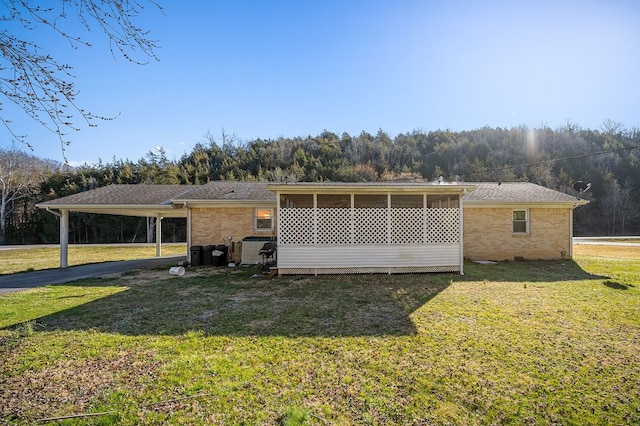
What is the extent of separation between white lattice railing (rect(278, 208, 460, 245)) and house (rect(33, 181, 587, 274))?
3cm

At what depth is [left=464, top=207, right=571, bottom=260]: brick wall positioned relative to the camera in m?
13.6

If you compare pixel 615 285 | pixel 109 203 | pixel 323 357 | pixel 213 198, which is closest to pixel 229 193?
pixel 213 198

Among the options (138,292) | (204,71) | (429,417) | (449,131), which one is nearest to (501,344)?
(429,417)

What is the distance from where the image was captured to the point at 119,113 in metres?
3.25

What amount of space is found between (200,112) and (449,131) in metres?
46.5

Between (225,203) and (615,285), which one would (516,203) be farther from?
(225,203)

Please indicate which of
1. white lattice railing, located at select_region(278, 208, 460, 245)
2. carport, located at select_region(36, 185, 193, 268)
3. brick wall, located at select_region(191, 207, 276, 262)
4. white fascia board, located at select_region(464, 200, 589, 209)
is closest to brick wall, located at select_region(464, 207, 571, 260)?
white fascia board, located at select_region(464, 200, 589, 209)

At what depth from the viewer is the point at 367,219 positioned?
994cm

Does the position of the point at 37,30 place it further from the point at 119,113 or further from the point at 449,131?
the point at 449,131

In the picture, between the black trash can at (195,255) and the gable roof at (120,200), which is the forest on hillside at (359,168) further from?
the black trash can at (195,255)

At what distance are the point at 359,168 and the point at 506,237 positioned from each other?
26302 millimetres

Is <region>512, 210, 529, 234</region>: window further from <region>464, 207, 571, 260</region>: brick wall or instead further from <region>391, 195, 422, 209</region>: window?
<region>391, 195, 422, 209</region>: window

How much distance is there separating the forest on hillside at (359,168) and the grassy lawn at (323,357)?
1019 inches

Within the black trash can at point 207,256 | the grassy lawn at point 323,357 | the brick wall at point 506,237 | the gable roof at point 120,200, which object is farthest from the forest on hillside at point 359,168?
the grassy lawn at point 323,357
